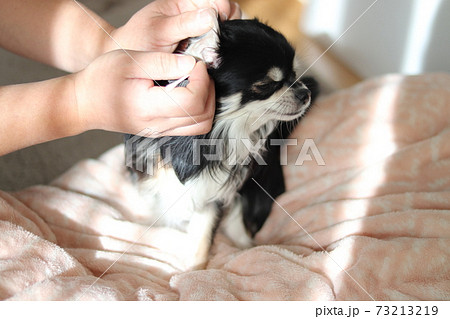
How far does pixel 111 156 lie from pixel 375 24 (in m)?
1.15

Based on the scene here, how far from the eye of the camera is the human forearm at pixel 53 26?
1205 mm

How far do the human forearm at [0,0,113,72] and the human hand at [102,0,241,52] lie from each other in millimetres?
81

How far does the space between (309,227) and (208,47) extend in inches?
22.8

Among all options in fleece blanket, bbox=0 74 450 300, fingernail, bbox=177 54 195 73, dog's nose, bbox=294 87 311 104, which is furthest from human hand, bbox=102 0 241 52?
fleece blanket, bbox=0 74 450 300

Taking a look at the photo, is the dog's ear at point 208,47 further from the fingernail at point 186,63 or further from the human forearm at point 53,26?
the human forearm at point 53,26

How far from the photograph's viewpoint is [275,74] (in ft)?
3.18

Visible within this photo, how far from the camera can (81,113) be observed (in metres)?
0.96

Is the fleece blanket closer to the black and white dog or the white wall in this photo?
the black and white dog

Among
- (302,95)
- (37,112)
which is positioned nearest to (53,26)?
(37,112)

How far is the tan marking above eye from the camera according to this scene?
959 millimetres

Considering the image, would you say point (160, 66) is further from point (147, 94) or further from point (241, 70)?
point (241, 70)

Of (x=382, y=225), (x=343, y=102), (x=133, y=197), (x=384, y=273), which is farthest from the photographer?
(x=343, y=102)
